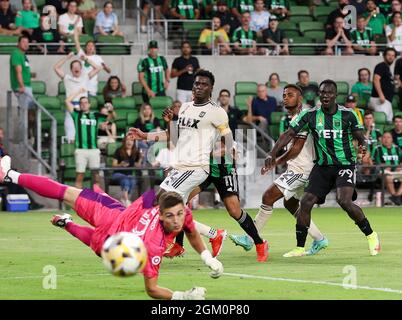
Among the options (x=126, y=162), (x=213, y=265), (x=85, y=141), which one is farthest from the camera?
(x=126, y=162)

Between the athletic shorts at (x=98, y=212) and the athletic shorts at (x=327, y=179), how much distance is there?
12.4ft

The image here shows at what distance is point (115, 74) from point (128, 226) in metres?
17.5

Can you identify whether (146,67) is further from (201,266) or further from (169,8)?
(201,266)

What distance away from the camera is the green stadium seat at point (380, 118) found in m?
27.8

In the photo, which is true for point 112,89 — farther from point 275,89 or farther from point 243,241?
point 243,241

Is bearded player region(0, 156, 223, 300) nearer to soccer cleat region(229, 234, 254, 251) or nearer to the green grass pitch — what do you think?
the green grass pitch

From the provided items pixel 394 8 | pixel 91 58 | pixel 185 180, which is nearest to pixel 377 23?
pixel 394 8

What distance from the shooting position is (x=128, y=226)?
36.6ft

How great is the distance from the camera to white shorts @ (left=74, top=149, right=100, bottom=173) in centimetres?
2511

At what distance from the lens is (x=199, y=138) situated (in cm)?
1441

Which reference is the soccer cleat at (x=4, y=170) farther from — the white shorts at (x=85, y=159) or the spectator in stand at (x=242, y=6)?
the spectator in stand at (x=242, y=6)

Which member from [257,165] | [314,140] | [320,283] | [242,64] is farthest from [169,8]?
[320,283]

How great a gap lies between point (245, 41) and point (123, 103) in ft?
13.5

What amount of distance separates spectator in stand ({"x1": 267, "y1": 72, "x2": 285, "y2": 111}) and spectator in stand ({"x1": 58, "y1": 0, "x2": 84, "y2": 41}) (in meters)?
4.60
